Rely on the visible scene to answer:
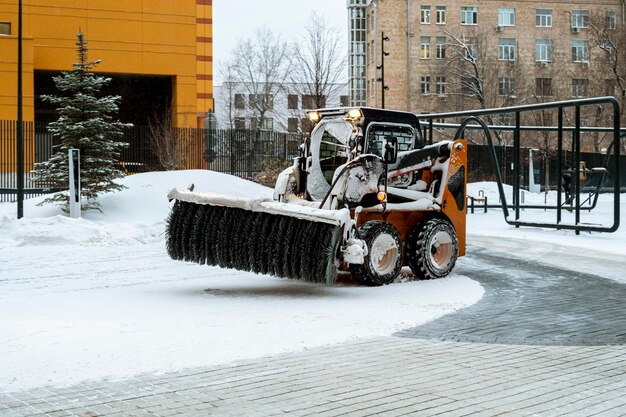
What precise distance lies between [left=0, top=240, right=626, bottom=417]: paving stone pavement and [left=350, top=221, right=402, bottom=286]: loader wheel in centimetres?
248

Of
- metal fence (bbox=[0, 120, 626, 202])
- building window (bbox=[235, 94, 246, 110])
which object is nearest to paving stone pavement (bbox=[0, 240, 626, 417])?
metal fence (bbox=[0, 120, 626, 202])

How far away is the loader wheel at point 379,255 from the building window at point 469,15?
215 feet

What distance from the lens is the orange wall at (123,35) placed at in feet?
147

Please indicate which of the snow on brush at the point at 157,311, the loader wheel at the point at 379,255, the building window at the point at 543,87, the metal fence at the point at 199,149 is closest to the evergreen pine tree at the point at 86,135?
the snow on brush at the point at 157,311

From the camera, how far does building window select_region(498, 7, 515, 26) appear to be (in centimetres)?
7438

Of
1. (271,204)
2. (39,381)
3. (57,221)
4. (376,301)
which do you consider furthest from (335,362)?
(57,221)

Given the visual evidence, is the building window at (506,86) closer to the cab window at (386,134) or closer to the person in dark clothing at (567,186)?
the person in dark clothing at (567,186)

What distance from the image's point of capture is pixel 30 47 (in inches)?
1606

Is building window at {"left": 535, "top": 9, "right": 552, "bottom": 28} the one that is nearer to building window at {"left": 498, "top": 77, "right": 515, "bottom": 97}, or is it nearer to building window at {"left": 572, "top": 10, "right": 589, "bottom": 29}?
building window at {"left": 572, "top": 10, "right": 589, "bottom": 29}

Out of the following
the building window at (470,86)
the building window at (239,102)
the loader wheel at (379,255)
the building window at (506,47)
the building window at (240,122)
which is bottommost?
the loader wheel at (379,255)

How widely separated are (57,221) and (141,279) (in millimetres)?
7291

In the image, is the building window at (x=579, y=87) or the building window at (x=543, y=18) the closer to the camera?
the building window at (x=579, y=87)

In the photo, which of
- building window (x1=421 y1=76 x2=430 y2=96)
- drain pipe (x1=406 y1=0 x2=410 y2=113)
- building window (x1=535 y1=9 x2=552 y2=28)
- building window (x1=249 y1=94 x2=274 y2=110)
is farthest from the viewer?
building window (x1=249 y1=94 x2=274 y2=110)

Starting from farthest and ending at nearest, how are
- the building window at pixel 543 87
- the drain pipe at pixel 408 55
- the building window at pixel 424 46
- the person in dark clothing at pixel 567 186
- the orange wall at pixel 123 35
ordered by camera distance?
the building window at pixel 424 46
the drain pipe at pixel 408 55
the building window at pixel 543 87
the orange wall at pixel 123 35
the person in dark clothing at pixel 567 186
